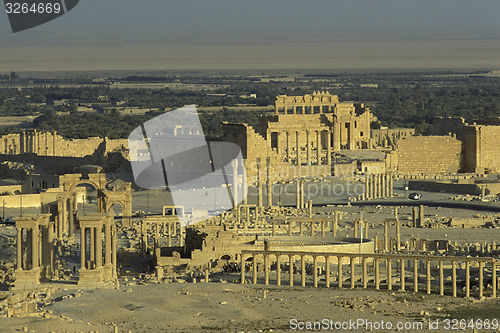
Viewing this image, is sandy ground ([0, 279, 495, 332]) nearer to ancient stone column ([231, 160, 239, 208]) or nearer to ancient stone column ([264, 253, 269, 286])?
ancient stone column ([264, 253, 269, 286])

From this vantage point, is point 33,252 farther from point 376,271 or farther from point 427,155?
point 427,155

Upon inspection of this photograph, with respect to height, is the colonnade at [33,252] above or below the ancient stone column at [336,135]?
below

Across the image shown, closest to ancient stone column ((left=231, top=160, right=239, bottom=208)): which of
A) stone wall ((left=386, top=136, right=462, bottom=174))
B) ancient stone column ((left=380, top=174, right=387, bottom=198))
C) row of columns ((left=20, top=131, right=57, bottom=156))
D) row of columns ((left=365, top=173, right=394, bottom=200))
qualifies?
row of columns ((left=365, top=173, right=394, bottom=200))

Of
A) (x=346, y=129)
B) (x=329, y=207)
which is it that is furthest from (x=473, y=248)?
(x=346, y=129)

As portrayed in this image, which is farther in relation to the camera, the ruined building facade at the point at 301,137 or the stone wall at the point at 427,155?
the stone wall at the point at 427,155

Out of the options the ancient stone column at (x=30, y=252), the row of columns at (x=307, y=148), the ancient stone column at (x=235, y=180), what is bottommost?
the ancient stone column at (x=30, y=252)

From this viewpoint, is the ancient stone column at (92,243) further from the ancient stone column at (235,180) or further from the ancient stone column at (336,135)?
the ancient stone column at (336,135)

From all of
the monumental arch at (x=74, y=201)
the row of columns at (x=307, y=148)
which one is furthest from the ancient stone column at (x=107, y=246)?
the row of columns at (x=307, y=148)
